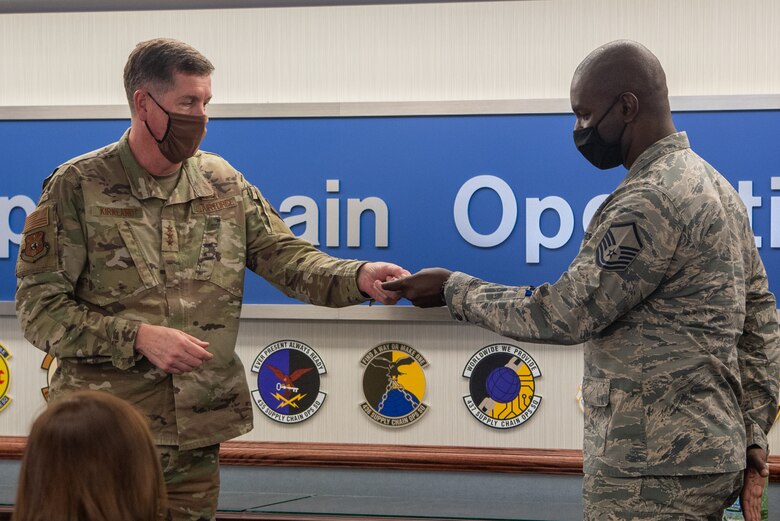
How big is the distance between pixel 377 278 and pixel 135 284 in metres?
0.62

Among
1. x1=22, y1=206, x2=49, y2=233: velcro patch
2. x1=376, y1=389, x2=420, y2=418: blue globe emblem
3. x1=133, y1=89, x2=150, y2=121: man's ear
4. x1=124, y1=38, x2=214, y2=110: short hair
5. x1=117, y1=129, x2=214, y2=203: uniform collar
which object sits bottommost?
x1=376, y1=389, x2=420, y2=418: blue globe emblem

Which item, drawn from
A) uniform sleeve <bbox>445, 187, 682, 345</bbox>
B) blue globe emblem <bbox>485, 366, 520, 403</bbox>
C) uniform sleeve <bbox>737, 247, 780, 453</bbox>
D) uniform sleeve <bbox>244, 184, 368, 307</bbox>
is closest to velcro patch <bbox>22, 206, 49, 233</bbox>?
uniform sleeve <bbox>244, 184, 368, 307</bbox>

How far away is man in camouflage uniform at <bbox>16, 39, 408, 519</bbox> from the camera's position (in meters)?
2.16

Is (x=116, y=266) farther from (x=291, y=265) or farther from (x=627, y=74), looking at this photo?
(x=627, y=74)

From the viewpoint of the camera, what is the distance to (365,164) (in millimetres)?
3330

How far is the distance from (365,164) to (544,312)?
1463 mm

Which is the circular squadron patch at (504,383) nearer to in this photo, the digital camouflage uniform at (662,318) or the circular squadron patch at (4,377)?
→ the digital camouflage uniform at (662,318)

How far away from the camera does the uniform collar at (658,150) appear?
196 cm

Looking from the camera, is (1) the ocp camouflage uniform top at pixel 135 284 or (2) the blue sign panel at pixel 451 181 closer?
(1) the ocp camouflage uniform top at pixel 135 284

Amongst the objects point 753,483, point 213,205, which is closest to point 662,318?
point 753,483

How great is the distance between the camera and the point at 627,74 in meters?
1.98

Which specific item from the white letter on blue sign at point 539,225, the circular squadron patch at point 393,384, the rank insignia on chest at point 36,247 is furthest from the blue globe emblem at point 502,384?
the rank insignia on chest at point 36,247

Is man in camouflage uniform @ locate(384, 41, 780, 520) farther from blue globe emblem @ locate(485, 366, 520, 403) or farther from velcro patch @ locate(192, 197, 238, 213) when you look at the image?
blue globe emblem @ locate(485, 366, 520, 403)

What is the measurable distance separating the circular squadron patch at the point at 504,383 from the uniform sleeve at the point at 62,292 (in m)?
1.49
